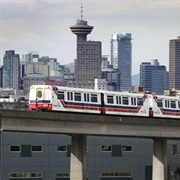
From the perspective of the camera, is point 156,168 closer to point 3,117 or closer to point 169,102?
point 169,102

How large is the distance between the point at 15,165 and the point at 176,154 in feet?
72.4

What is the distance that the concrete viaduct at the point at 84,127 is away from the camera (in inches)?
2997

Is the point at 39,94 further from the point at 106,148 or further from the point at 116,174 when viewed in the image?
the point at 116,174

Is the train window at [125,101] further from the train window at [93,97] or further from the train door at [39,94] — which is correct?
the train door at [39,94]

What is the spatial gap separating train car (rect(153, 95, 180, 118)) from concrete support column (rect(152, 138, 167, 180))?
5.08 m

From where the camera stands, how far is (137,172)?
10144 cm

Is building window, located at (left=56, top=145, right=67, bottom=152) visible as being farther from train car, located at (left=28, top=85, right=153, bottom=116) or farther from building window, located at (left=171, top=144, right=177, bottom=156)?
building window, located at (left=171, top=144, right=177, bottom=156)

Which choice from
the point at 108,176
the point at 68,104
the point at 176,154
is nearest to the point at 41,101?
the point at 68,104

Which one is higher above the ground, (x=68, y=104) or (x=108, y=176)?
(x=68, y=104)

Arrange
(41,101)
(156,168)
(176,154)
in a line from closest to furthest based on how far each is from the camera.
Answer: (41,101)
(156,168)
(176,154)

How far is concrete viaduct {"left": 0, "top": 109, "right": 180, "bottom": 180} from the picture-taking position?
250 feet

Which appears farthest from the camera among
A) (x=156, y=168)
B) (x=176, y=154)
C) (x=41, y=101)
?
(x=176, y=154)

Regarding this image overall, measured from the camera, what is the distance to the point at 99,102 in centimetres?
8906

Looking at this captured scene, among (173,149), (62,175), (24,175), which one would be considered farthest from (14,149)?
(173,149)
